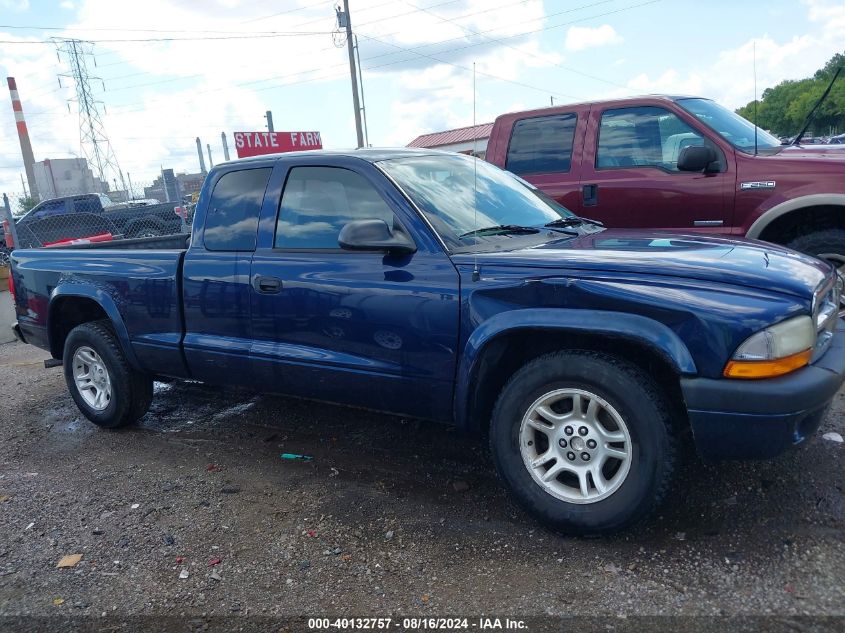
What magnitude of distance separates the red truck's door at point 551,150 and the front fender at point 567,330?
339 centimetres

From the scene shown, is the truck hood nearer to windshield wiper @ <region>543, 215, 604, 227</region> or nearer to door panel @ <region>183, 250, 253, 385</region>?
windshield wiper @ <region>543, 215, 604, 227</region>

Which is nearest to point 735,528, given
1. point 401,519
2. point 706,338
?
point 706,338

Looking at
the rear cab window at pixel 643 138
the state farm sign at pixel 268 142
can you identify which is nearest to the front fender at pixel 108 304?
the rear cab window at pixel 643 138

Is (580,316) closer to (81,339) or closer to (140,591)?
(140,591)

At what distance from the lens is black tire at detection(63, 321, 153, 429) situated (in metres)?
4.66

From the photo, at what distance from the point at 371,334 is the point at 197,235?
148cm

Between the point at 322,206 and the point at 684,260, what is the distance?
6.36 ft

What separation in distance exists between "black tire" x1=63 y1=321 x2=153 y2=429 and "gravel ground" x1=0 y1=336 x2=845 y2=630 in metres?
0.34

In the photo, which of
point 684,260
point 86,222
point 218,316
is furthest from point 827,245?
point 86,222

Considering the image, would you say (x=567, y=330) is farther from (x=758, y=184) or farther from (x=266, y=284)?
(x=758, y=184)

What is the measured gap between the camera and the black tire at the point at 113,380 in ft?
15.3

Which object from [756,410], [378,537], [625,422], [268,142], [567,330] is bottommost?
[378,537]

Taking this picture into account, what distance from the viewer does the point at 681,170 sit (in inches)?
215

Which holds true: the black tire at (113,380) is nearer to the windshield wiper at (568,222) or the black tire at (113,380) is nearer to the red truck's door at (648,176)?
the windshield wiper at (568,222)
